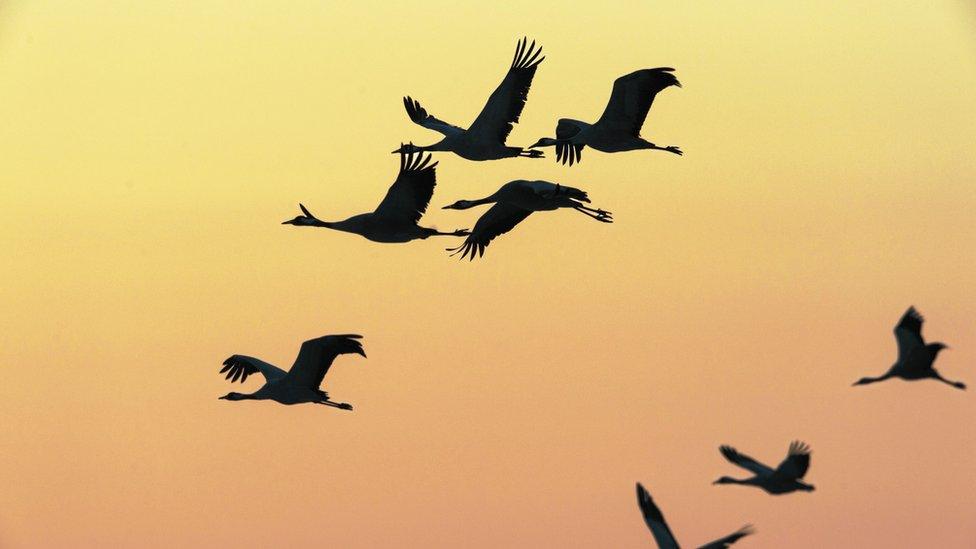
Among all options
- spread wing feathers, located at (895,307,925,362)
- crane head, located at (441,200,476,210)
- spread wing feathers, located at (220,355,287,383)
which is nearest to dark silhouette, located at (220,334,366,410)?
spread wing feathers, located at (220,355,287,383)

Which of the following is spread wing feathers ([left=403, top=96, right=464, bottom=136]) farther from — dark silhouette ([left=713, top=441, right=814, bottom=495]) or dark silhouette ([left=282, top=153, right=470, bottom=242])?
dark silhouette ([left=713, top=441, right=814, bottom=495])

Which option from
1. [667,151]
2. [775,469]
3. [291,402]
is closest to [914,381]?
[775,469]

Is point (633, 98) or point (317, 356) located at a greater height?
point (633, 98)

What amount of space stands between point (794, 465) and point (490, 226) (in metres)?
7.41

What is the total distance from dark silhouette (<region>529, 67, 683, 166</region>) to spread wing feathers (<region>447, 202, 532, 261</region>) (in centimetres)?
130

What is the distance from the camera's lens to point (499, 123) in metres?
35.1

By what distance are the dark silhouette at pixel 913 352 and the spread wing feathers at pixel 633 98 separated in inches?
221

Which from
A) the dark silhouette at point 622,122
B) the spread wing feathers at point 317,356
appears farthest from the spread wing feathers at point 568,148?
the spread wing feathers at point 317,356

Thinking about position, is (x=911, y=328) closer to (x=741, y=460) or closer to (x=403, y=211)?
(x=741, y=460)

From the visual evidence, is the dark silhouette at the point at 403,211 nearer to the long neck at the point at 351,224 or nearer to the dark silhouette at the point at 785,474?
the long neck at the point at 351,224

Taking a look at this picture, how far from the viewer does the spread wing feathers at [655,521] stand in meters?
36.3

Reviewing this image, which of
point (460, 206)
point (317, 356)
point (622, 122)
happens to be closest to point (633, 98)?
point (622, 122)

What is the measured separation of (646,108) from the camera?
35.4m

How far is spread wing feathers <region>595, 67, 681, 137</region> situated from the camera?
3466 cm
